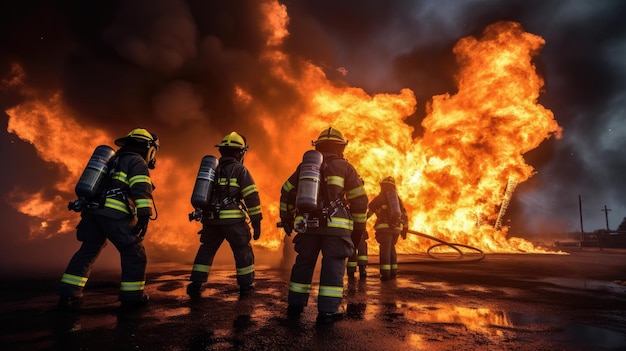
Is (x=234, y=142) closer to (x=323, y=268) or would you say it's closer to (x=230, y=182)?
(x=230, y=182)

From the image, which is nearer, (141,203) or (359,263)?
(141,203)

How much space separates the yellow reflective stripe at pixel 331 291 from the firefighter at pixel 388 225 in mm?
3226

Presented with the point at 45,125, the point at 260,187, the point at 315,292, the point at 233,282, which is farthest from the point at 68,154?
the point at 315,292

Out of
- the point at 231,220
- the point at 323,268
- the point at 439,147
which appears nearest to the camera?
the point at 323,268

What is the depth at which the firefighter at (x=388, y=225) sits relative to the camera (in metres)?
6.61

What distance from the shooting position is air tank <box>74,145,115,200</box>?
391 cm

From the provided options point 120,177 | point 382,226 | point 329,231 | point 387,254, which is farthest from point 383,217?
point 120,177

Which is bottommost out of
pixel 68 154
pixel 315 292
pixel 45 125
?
pixel 315 292

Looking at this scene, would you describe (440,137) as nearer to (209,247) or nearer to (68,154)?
(209,247)

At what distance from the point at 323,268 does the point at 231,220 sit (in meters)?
1.88

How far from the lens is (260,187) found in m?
18.9

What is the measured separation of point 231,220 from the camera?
4953 millimetres

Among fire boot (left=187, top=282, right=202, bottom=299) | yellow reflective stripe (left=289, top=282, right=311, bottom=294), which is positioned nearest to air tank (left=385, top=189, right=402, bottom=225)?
yellow reflective stripe (left=289, top=282, right=311, bottom=294)

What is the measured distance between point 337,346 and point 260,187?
656 inches
